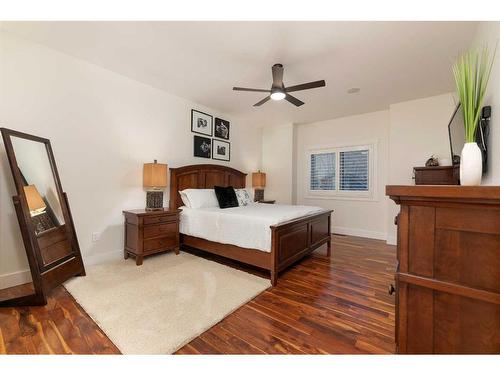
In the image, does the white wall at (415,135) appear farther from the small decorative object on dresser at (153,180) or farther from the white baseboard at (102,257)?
the white baseboard at (102,257)

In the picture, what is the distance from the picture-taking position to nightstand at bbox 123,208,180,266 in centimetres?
287

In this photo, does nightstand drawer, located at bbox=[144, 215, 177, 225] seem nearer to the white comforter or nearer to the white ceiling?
the white comforter

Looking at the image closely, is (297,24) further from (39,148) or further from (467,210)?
(39,148)

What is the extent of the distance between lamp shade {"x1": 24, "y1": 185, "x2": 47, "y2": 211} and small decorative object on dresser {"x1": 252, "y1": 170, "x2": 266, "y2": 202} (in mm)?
3827

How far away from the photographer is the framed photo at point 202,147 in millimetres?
4188

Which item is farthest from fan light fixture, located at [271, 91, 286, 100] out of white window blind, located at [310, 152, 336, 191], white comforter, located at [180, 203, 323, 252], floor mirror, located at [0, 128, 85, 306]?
white window blind, located at [310, 152, 336, 191]

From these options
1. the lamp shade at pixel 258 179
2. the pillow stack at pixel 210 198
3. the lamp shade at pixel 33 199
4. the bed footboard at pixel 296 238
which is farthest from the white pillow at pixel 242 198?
the lamp shade at pixel 33 199

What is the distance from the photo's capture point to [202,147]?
14.1ft

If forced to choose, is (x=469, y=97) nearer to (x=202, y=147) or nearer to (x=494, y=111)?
(x=494, y=111)

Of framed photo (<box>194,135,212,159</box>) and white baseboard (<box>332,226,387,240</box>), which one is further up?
framed photo (<box>194,135,212,159</box>)

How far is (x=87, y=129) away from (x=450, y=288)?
144 inches

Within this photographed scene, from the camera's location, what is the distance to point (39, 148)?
7.75 ft

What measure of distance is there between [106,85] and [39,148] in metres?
1.18

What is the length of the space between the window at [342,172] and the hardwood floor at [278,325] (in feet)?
8.84
